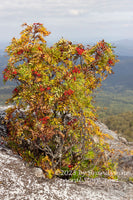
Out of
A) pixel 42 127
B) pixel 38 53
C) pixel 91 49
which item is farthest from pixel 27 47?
pixel 42 127

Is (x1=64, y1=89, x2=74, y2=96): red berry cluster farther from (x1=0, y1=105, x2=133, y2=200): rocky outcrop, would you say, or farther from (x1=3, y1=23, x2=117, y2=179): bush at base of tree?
(x1=0, y1=105, x2=133, y2=200): rocky outcrop

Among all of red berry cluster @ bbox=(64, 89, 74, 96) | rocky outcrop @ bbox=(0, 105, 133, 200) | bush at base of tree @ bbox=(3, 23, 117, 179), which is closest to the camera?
rocky outcrop @ bbox=(0, 105, 133, 200)

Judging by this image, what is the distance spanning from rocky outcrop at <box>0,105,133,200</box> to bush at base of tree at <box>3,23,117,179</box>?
0.57 m

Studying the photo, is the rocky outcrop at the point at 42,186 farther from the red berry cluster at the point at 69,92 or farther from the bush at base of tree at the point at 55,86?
the red berry cluster at the point at 69,92

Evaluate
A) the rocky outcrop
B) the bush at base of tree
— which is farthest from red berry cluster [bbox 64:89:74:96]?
the rocky outcrop

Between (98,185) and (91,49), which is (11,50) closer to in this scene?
(91,49)

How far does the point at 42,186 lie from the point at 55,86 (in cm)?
484

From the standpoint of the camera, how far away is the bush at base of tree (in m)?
8.67

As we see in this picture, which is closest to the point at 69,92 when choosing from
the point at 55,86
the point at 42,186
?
the point at 55,86

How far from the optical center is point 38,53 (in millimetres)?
9016

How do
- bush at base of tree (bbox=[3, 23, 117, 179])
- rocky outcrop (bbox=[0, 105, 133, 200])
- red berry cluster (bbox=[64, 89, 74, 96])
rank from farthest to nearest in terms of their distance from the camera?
bush at base of tree (bbox=[3, 23, 117, 179])
red berry cluster (bbox=[64, 89, 74, 96])
rocky outcrop (bbox=[0, 105, 133, 200])

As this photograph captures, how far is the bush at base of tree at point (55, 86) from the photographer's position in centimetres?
867

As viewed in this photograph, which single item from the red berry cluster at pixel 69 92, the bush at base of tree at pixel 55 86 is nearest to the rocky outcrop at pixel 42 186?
the bush at base of tree at pixel 55 86

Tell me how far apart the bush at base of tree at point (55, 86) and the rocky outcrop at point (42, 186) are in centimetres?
57
